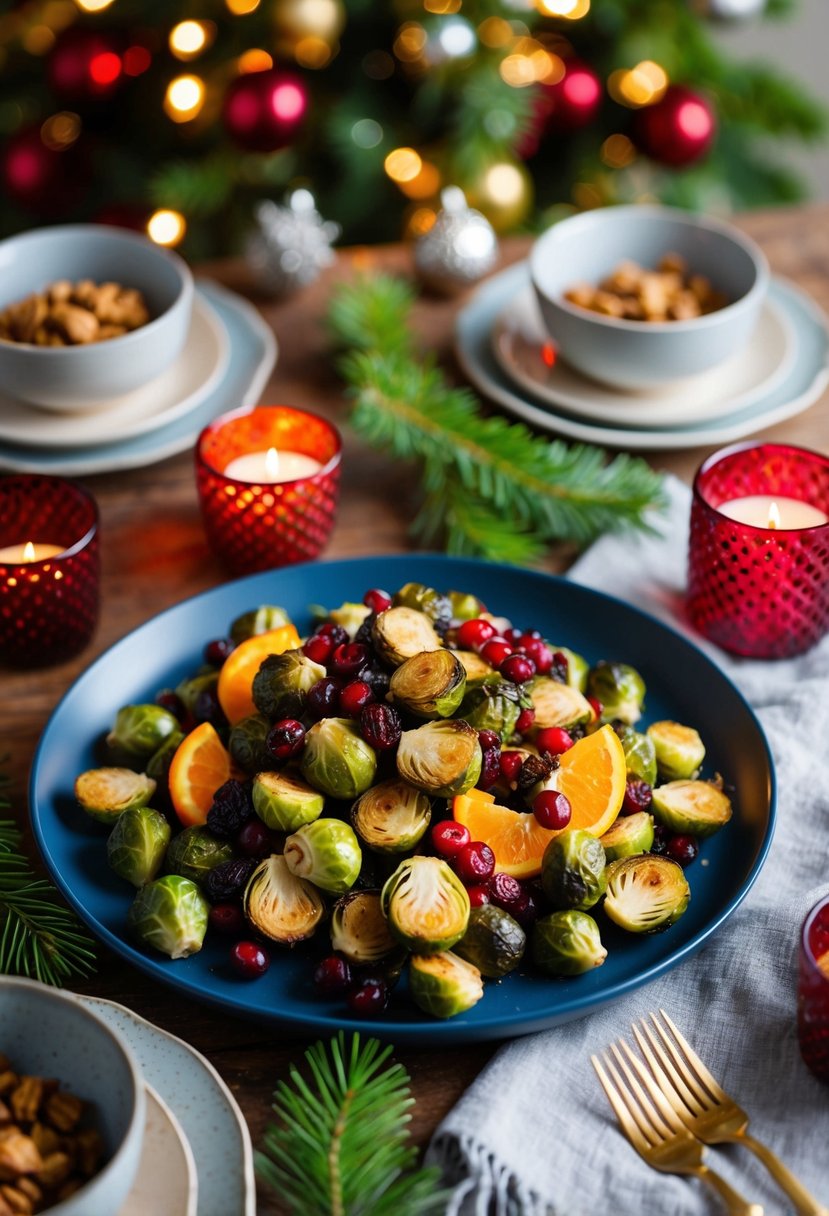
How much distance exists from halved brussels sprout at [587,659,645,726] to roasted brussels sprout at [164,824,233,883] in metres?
0.59

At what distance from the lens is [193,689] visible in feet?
6.14

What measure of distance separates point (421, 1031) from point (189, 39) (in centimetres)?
277

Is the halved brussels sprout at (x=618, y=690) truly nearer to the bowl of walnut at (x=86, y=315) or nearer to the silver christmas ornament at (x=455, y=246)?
the bowl of walnut at (x=86, y=315)

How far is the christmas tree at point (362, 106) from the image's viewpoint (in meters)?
3.25

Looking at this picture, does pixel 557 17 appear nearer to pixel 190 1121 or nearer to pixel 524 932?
pixel 524 932

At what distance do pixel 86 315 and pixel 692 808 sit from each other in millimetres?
1465

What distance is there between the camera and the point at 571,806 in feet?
5.26

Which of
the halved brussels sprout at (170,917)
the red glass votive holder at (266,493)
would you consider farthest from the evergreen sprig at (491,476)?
the halved brussels sprout at (170,917)

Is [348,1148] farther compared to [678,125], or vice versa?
[678,125]

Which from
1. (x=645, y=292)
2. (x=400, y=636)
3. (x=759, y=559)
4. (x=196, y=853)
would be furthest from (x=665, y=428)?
(x=196, y=853)

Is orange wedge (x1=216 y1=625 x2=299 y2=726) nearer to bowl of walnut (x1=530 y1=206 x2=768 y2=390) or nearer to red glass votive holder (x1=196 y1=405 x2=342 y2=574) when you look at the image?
red glass votive holder (x1=196 y1=405 x2=342 y2=574)

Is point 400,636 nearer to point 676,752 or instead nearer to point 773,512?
point 676,752

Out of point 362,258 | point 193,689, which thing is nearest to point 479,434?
point 193,689

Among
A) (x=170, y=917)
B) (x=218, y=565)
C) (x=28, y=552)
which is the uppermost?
(x=170, y=917)
